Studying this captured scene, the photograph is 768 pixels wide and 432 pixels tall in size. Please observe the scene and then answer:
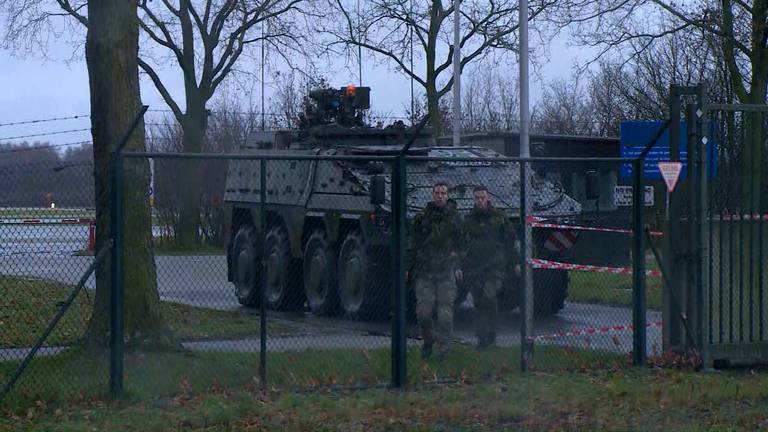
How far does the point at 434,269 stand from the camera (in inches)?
477

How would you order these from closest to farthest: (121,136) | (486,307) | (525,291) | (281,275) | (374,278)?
(121,136) → (525,291) → (486,307) → (374,278) → (281,275)

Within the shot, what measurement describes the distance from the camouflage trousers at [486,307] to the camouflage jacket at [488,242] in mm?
118

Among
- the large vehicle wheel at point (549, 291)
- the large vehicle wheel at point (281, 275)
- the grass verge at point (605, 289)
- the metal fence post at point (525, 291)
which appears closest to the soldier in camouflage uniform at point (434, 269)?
the metal fence post at point (525, 291)

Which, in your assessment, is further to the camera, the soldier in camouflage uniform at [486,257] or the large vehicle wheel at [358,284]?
the large vehicle wheel at [358,284]

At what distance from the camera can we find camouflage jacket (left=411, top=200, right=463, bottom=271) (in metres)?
12.1

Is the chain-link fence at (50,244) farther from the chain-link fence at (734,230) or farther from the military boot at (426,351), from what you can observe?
the chain-link fence at (734,230)

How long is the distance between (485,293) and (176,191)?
17.3 m

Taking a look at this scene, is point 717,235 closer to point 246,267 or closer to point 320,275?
point 320,275

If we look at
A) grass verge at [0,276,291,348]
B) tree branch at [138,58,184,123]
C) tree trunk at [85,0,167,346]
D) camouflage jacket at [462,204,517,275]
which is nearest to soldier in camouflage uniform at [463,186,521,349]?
camouflage jacket at [462,204,517,275]

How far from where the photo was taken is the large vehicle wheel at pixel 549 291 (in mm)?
15883

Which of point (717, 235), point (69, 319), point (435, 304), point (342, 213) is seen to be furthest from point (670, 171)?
point (69, 319)

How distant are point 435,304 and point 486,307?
708 mm

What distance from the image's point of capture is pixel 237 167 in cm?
1962

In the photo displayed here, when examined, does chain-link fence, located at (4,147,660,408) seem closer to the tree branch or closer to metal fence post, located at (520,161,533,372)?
metal fence post, located at (520,161,533,372)
